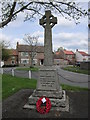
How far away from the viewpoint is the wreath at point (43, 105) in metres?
5.26

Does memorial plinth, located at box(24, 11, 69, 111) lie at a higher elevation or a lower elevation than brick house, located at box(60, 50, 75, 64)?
lower

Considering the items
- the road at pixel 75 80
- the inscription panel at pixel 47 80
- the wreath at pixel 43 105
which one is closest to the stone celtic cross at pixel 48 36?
the inscription panel at pixel 47 80

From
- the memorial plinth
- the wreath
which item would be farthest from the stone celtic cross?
the wreath

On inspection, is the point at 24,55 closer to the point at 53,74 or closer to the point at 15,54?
the point at 15,54

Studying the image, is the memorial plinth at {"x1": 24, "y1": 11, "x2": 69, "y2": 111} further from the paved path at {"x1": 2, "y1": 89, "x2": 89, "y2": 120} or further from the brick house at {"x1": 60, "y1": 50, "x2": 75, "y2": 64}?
the brick house at {"x1": 60, "y1": 50, "x2": 75, "y2": 64}

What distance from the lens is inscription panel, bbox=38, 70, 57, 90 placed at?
6.25 m

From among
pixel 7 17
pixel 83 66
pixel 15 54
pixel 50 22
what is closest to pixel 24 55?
pixel 15 54

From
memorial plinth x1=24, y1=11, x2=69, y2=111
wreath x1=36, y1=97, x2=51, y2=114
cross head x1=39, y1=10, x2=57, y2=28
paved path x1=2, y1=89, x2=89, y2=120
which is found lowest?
paved path x1=2, y1=89, x2=89, y2=120

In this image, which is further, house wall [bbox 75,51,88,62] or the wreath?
house wall [bbox 75,51,88,62]

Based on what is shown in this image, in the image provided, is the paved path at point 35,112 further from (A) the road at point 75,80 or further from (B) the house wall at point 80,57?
(B) the house wall at point 80,57

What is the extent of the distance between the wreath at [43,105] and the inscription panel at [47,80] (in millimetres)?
843

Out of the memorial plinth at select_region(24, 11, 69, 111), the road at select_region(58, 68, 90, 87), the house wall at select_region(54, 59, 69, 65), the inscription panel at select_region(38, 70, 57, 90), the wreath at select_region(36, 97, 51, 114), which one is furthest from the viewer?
the house wall at select_region(54, 59, 69, 65)

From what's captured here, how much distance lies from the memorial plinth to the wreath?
0.32m

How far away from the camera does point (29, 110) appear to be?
18.1 ft
